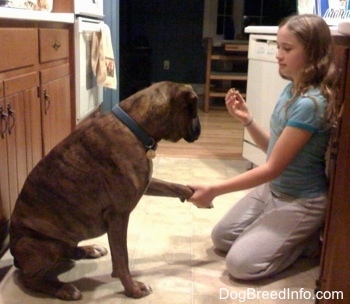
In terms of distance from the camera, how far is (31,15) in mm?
1935

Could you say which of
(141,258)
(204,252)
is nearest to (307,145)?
(204,252)

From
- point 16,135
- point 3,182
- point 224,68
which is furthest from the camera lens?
point 224,68

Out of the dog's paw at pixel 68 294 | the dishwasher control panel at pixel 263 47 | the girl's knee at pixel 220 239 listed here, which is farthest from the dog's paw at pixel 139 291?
the dishwasher control panel at pixel 263 47

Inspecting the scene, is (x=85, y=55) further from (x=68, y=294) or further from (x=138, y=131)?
(x=68, y=294)

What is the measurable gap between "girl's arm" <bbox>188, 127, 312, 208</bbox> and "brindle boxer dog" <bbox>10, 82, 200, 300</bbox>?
10.1 inches

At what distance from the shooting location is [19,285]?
1.66 meters

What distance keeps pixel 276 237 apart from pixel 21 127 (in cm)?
105

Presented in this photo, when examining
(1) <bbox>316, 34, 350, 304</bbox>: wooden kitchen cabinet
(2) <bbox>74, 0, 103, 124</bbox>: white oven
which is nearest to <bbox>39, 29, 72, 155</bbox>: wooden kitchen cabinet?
(2) <bbox>74, 0, 103, 124</bbox>: white oven

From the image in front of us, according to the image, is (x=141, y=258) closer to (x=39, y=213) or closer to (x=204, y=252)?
(x=204, y=252)

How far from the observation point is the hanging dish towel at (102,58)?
312 cm

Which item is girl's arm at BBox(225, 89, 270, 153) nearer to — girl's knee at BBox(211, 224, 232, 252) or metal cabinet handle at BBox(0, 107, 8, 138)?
girl's knee at BBox(211, 224, 232, 252)

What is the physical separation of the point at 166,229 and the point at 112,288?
0.56 m

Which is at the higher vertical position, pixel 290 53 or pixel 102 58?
pixel 290 53

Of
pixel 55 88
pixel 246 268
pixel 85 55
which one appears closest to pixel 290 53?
pixel 246 268
